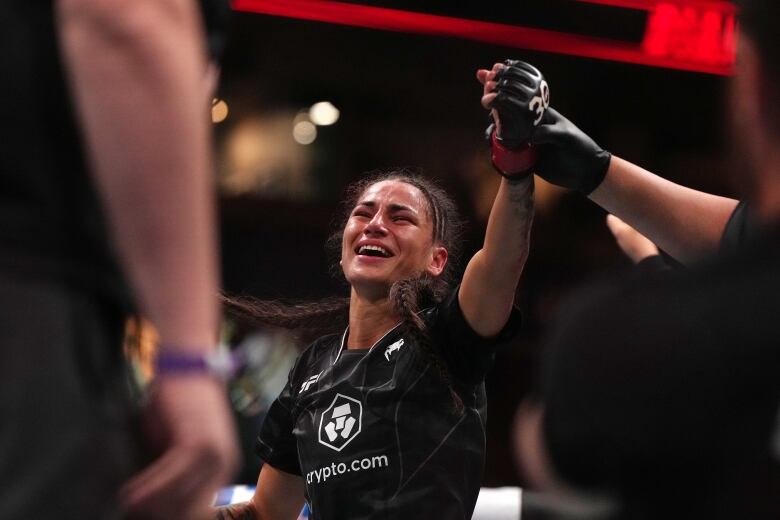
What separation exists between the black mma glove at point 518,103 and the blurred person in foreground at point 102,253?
1186mm

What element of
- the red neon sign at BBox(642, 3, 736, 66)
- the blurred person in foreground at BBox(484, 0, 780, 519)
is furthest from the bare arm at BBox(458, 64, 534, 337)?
the red neon sign at BBox(642, 3, 736, 66)

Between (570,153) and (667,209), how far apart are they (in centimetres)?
22

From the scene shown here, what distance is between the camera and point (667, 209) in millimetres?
2000

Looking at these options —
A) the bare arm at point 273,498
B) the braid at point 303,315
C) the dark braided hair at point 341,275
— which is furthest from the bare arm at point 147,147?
the braid at point 303,315

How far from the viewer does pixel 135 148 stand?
0.87 meters

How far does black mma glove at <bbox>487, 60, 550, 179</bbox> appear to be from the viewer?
203 centimetres

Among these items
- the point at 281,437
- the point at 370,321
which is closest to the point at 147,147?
the point at 370,321

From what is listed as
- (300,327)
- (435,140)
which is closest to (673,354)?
(300,327)

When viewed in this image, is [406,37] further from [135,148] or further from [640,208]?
[135,148]

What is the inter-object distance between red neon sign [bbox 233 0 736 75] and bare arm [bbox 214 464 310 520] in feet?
4.71

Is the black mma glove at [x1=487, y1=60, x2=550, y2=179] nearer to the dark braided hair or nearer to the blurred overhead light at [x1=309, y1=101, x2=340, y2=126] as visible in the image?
Result: the dark braided hair

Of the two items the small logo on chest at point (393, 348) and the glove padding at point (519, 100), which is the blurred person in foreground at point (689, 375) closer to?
the glove padding at point (519, 100)

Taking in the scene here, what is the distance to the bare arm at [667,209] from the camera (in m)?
1.91

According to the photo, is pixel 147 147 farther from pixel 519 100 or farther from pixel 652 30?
pixel 652 30
